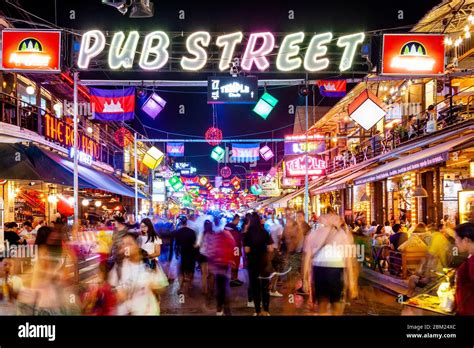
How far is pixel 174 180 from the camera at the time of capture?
4559 centimetres

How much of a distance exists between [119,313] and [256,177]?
6058 centimetres

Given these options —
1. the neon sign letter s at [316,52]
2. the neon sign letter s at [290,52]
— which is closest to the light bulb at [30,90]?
the neon sign letter s at [290,52]

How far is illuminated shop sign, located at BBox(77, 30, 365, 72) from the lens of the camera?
13.7 metres

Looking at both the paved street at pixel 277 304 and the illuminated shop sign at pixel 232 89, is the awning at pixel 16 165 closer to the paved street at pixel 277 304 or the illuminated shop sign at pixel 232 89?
the paved street at pixel 277 304

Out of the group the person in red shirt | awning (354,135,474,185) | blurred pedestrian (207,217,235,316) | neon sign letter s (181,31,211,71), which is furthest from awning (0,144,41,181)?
the person in red shirt

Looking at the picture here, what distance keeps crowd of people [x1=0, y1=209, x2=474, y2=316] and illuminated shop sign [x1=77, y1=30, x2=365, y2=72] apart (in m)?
4.49

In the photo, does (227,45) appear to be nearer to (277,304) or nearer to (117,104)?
(117,104)

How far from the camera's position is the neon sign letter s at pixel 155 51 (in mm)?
13727

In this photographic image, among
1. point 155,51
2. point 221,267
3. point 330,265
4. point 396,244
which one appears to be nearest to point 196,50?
point 155,51

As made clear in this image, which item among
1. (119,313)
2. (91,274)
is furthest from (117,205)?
(119,313)

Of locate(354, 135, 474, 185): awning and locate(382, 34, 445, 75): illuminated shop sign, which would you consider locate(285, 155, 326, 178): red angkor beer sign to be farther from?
locate(382, 34, 445, 75): illuminated shop sign

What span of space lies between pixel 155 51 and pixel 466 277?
1082cm

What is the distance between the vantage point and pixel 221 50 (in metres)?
14.2
